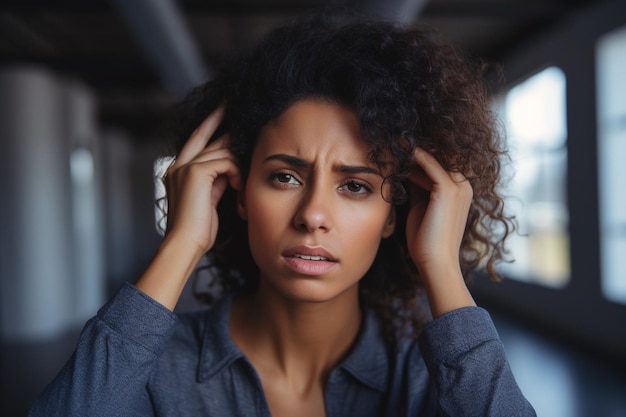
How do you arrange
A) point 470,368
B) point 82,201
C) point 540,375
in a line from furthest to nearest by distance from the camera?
point 82,201, point 540,375, point 470,368

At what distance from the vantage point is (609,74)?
5293 mm

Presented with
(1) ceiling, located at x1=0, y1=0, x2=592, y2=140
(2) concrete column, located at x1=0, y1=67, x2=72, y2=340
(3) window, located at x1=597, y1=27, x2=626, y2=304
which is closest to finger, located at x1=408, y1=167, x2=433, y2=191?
(1) ceiling, located at x1=0, y1=0, x2=592, y2=140

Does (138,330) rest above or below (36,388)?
above

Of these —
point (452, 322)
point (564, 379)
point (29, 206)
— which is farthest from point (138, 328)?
point (29, 206)

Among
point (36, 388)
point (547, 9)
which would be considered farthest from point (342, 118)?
point (547, 9)

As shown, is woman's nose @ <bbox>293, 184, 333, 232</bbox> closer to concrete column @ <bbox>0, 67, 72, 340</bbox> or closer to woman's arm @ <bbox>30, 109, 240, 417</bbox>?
woman's arm @ <bbox>30, 109, 240, 417</bbox>

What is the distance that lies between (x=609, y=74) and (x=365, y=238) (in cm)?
499

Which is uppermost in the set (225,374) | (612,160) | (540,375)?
(612,160)

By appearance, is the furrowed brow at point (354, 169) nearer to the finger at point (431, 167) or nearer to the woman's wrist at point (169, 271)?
the finger at point (431, 167)

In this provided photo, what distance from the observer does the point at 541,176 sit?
7141 mm

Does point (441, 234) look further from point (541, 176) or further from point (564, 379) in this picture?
point (541, 176)

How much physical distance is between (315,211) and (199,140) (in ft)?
1.42

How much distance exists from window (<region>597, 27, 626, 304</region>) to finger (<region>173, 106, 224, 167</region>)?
470cm

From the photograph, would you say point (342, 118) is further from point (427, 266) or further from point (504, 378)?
point (504, 378)
